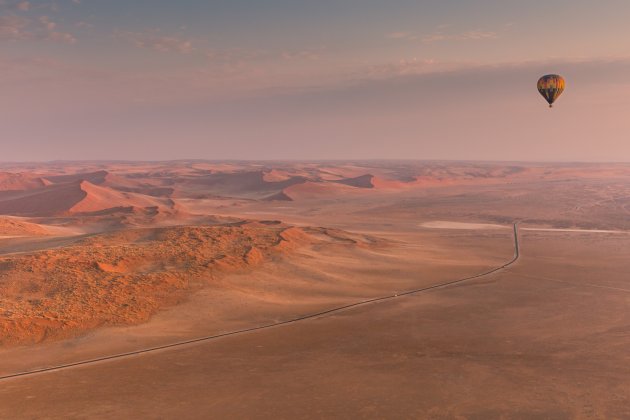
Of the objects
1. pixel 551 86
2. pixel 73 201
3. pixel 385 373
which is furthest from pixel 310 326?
pixel 73 201

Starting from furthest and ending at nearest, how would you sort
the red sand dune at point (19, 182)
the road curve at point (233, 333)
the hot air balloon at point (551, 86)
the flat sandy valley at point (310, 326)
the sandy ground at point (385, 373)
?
the red sand dune at point (19, 182) < the hot air balloon at point (551, 86) < the road curve at point (233, 333) < the flat sandy valley at point (310, 326) < the sandy ground at point (385, 373)

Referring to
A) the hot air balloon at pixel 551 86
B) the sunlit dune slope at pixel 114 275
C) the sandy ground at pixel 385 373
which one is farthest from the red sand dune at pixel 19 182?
the sandy ground at pixel 385 373

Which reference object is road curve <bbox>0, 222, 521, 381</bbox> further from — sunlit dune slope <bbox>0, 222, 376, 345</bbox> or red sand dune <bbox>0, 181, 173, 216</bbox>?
red sand dune <bbox>0, 181, 173, 216</bbox>

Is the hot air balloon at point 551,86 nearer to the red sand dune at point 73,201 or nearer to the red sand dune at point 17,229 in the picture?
the red sand dune at point 17,229

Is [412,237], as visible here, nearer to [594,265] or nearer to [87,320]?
[594,265]

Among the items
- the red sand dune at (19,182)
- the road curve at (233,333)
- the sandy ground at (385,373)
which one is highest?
the red sand dune at (19,182)

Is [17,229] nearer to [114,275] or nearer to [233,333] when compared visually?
[114,275]

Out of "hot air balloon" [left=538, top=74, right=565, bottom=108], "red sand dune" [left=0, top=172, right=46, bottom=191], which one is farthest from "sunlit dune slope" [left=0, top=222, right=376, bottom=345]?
"red sand dune" [left=0, top=172, right=46, bottom=191]
